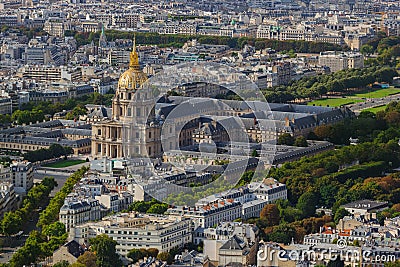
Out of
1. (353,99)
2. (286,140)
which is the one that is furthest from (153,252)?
(353,99)

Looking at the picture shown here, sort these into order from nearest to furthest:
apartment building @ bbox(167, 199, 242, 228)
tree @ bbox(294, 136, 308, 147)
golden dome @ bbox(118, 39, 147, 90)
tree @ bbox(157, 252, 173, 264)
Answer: tree @ bbox(157, 252, 173, 264) < apartment building @ bbox(167, 199, 242, 228) < tree @ bbox(294, 136, 308, 147) < golden dome @ bbox(118, 39, 147, 90)

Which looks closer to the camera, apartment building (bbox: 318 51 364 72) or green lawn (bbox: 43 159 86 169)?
green lawn (bbox: 43 159 86 169)

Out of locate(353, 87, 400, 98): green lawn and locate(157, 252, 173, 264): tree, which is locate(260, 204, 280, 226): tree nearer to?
locate(157, 252, 173, 264): tree

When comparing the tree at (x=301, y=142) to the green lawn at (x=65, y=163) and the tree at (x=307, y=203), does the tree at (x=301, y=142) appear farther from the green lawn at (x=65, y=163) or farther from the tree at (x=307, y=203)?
the tree at (x=307, y=203)

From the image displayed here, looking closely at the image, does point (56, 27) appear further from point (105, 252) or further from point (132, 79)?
point (105, 252)

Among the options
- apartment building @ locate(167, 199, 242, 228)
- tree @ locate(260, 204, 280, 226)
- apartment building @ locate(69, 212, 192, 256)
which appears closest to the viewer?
apartment building @ locate(69, 212, 192, 256)

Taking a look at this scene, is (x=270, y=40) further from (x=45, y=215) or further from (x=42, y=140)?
(x=45, y=215)

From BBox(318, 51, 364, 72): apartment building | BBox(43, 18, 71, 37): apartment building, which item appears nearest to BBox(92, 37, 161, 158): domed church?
BBox(318, 51, 364, 72): apartment building
